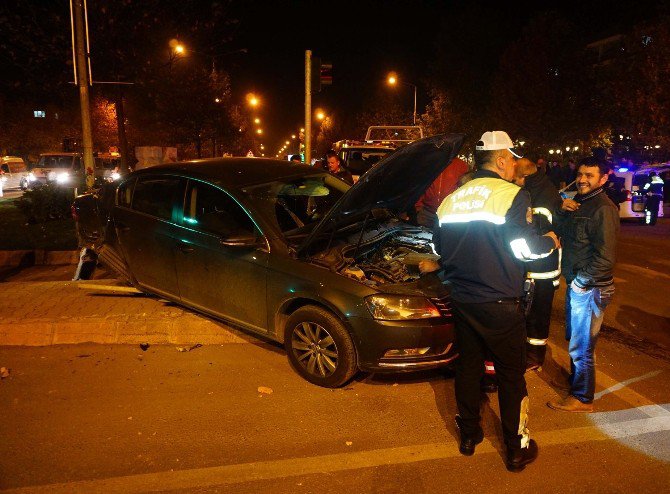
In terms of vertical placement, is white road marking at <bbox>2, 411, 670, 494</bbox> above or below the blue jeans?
below

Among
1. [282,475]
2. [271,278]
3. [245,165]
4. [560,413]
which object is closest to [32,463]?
[282,475]

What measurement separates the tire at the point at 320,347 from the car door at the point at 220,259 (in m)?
0.37

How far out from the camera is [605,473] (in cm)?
316

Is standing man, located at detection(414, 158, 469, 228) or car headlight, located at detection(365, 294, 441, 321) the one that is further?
standing man, located at detection(414, 158, 469, 228)

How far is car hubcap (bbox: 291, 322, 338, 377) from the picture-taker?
4.19 metres

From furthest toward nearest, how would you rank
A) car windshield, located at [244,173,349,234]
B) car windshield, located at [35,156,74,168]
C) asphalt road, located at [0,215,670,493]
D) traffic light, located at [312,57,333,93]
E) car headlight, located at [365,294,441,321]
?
car windshield, located at [35,156,74,168]
traffic light, located at [312,57,333,93]
car windshield, located at [244,173,349,234]
car headlight, located at [365,294,441,321]
asphalt road, located at [0,215,670,493]

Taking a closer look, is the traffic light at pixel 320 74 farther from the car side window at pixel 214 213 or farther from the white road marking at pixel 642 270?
the car side window at pixel 214 213

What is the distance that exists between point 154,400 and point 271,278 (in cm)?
128

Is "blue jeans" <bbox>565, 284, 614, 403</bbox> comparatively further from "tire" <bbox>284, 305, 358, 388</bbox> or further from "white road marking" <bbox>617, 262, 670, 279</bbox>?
"white road marking" <bbox>617, 262, 670, 279</bbox>

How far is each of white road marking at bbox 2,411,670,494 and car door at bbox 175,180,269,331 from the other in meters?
1.53

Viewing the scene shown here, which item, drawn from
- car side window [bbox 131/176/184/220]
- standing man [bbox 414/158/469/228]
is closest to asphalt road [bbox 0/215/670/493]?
car side window [bbox 131/176/184/220]

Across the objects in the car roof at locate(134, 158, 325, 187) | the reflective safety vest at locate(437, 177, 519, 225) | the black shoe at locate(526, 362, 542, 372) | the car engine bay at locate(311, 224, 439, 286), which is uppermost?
the car roof at locate(134, 158, 325, 187)

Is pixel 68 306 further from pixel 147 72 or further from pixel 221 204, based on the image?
pixel 147 72

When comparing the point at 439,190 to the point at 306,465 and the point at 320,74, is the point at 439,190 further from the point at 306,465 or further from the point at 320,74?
the point at 320,74
